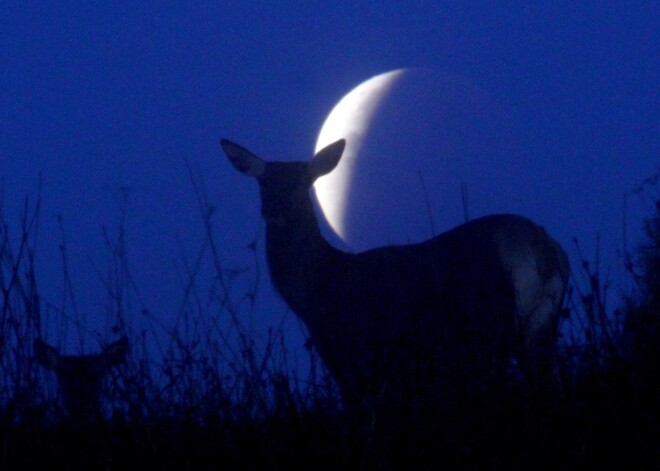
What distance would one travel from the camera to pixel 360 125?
41.6ft

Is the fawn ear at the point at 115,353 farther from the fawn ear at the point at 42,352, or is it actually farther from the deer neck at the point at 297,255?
the deer neck at the point at 297,255

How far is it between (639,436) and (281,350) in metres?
1.44

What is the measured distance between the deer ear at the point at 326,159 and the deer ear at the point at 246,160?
1.21 ft

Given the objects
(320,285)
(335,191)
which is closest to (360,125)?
(335,191)

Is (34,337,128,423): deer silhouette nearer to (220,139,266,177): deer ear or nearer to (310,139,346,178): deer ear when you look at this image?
(220,139,266,177): deer ear

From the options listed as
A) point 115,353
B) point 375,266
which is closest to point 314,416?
point 115,353

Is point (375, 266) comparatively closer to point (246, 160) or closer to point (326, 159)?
point (326, 159)

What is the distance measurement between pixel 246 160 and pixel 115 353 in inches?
133

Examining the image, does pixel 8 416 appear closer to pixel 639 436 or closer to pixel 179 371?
pixel 179 371

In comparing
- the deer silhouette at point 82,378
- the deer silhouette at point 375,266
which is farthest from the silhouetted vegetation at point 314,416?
the deer silhouette at point 375,266

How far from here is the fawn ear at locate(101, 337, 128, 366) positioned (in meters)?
3.91

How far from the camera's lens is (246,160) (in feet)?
24.1

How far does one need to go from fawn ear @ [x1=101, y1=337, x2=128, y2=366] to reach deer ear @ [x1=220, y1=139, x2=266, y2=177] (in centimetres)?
291

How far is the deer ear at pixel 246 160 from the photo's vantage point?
7.32m
